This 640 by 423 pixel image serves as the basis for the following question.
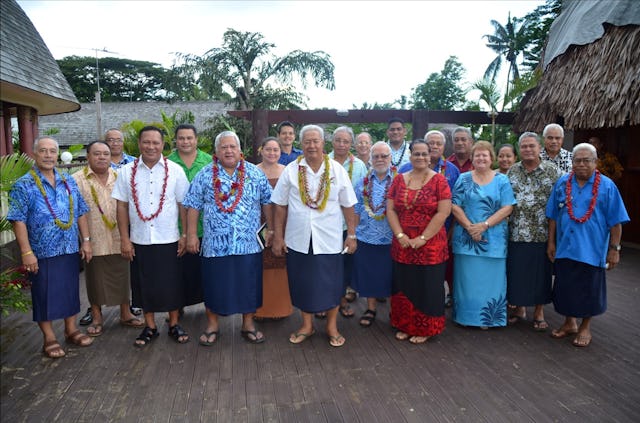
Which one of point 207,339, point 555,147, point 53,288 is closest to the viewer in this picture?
point 53,288

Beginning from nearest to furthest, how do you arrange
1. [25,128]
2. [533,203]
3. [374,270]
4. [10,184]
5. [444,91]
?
[10,184] < [533,203] < [374,270] < [25,128] < [444,91]

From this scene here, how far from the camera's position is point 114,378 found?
10.9 ft

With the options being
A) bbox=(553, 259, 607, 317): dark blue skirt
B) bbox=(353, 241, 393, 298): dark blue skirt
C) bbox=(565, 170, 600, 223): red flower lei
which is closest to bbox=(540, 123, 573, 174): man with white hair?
bbox=(565, 170, 600, 223): red flower lei

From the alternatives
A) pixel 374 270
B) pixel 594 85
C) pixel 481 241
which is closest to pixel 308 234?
pixel 374 270

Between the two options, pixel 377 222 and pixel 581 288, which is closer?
pixel 581 288

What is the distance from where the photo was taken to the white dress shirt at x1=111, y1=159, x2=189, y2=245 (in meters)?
3.72

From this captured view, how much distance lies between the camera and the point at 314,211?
3.74 metres

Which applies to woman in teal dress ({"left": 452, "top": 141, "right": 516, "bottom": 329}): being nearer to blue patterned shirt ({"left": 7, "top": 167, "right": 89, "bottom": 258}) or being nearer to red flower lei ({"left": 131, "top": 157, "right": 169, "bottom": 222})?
red flower lei ({"left": 131, "top": 157, "right": 169, "bottom": 222})

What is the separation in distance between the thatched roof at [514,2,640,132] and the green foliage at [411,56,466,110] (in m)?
22.5

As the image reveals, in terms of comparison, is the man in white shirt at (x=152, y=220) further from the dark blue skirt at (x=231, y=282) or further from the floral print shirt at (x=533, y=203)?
the floral print shirt at (x=533, y=203)

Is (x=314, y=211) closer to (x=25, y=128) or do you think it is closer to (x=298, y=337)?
(x=298, y=337)

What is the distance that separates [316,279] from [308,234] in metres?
0.38

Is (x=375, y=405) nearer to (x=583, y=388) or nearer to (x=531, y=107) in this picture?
(x=583, y=388)

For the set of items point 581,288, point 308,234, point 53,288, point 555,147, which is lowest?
point 53,288
